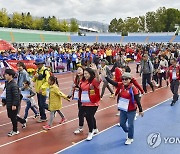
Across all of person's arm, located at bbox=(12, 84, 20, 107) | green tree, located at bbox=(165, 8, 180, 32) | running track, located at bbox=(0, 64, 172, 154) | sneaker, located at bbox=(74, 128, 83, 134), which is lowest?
running track, located at bbox=(0, 64, 172, 154)

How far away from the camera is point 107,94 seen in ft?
43.4

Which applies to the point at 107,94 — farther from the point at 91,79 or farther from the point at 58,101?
the point at 91,79

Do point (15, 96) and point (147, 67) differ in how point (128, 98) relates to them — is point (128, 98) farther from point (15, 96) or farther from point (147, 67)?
point (147, 67)

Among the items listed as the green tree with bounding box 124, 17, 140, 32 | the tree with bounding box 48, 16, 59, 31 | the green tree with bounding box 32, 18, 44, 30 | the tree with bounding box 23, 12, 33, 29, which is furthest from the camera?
the green tree with bounding box 124, 17, 140, 32

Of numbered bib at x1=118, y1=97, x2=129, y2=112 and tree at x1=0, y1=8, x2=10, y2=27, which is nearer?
numbered bib at x1=118, y1=97, x2=129, y2=112

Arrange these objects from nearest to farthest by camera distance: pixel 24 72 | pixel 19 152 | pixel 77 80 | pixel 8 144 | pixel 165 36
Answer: pixel 19 152, pixel 8 144, pixel 77 80, pixel 24 72, pixel 165 36

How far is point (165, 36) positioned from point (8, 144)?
60.7 metres

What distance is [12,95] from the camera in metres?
7.45

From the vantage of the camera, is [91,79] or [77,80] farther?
[77,80]

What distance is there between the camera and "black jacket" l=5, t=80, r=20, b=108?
291 inches

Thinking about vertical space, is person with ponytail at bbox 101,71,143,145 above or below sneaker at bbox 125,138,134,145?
above

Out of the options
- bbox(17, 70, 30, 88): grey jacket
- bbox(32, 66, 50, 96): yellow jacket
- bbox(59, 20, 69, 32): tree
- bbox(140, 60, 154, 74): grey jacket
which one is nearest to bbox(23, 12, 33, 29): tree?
bbox(59, 20, 69, 32): tree

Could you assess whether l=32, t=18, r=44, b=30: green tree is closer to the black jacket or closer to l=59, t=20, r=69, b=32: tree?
l=59, t=20, r=69, b=32: tree

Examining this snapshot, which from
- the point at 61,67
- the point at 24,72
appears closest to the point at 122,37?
the point at 61,67
